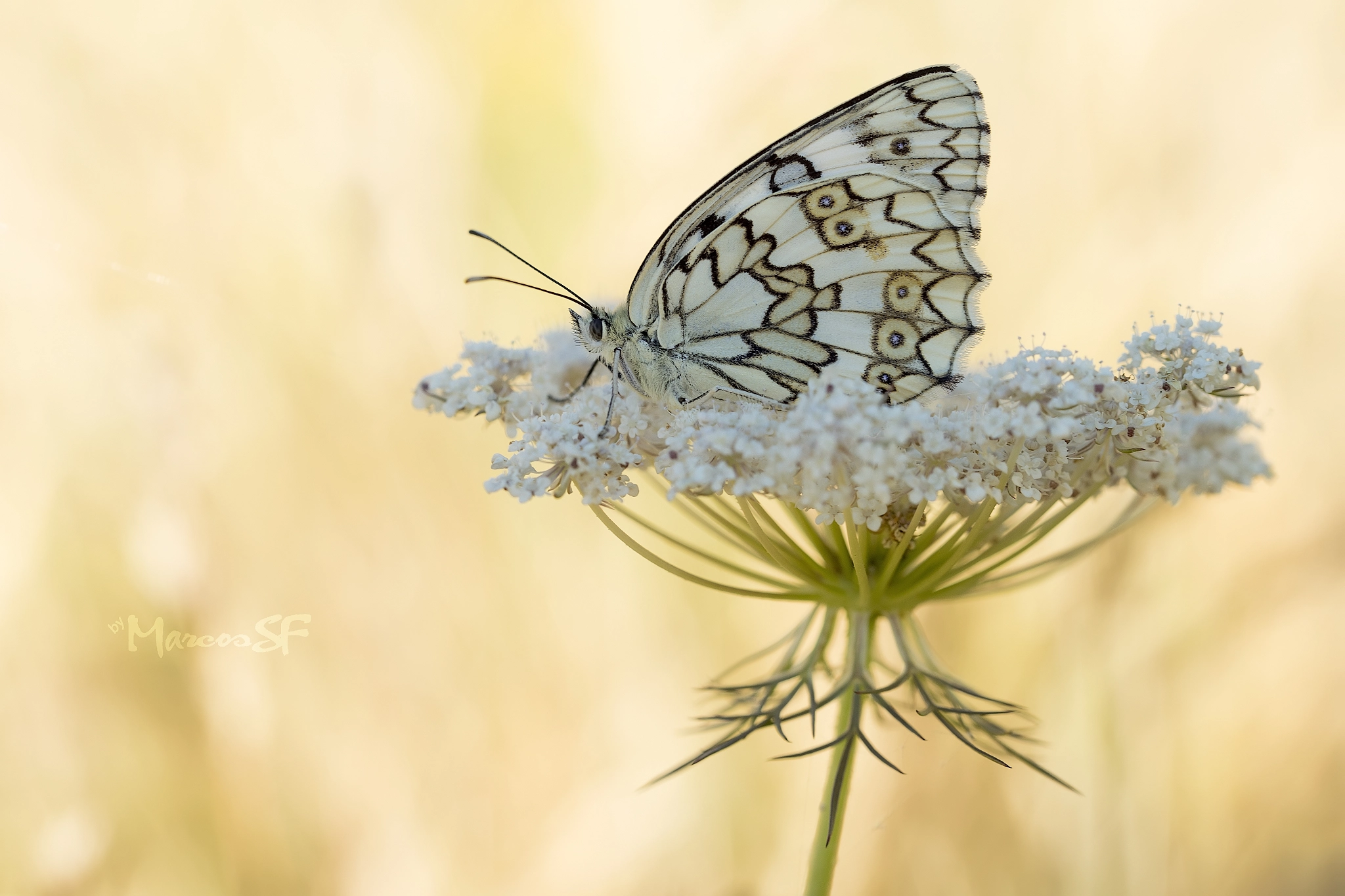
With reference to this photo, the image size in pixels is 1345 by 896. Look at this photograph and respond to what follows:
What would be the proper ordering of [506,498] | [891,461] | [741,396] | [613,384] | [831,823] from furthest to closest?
[506,498]
[741,396]
[613,384]
[831,823]
[891,461]

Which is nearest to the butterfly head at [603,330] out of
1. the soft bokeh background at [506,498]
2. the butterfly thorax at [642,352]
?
the butterfly thorax at [642,352]

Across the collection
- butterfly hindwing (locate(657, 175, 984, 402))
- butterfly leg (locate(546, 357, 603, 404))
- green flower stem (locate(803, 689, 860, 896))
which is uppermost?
butterfly hindwing (locate(657, 175, 984, 402))

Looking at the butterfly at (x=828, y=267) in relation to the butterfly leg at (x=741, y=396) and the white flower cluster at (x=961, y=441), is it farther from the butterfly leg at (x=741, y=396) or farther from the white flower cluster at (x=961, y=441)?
the white flower cluster at (x=961, y=441)

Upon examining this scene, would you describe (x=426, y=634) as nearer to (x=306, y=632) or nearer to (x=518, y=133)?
(x=306, y=632)

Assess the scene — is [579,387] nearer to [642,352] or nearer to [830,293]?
[642,352]

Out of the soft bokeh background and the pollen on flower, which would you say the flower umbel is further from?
the soft bokeh background

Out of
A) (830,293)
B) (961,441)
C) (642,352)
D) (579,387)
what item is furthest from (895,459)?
(579,387)

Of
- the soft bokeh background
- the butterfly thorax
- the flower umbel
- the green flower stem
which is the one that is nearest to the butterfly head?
the butterfly thorax
